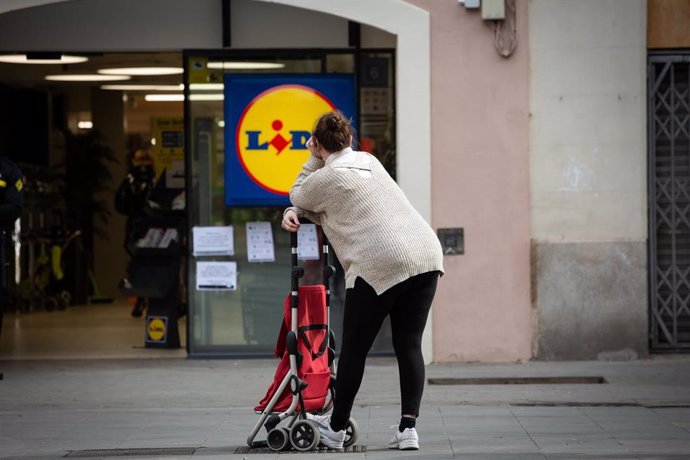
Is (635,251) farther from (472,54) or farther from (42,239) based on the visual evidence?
(42,239)

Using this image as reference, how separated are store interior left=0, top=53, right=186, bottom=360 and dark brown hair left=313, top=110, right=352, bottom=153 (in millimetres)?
8409

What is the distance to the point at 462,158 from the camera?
11.9m

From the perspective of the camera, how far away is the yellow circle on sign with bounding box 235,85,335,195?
40.5 feet

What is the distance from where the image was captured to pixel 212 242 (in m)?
12.5

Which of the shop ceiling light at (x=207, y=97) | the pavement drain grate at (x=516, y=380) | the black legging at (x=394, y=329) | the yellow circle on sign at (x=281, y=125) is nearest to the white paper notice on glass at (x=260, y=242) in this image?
the yellow circle on sign at (x=281, y=125)

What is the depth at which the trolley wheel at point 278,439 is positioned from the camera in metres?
7.47

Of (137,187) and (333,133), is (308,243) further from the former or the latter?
(137,187)

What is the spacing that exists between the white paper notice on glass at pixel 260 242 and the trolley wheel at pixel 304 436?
5122 mm

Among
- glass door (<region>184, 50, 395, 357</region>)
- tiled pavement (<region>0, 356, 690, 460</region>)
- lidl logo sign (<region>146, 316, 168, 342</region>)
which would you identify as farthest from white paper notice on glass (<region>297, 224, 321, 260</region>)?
lidl logo sign (<region>146, 316, 168, 342</region>)

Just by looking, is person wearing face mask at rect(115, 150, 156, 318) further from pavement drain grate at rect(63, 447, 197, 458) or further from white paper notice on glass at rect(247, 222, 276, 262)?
pavement drain grate at rect(63, 447, 197, 458)

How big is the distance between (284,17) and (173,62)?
11.3ft

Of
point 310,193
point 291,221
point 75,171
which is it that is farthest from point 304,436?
point 75,171

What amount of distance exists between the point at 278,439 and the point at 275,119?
534cm

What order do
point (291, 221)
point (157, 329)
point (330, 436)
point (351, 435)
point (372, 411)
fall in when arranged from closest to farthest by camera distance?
point (291, 221) < point (330, 436) < point (351, 435) < point (372, 411) < point (157, 329)
